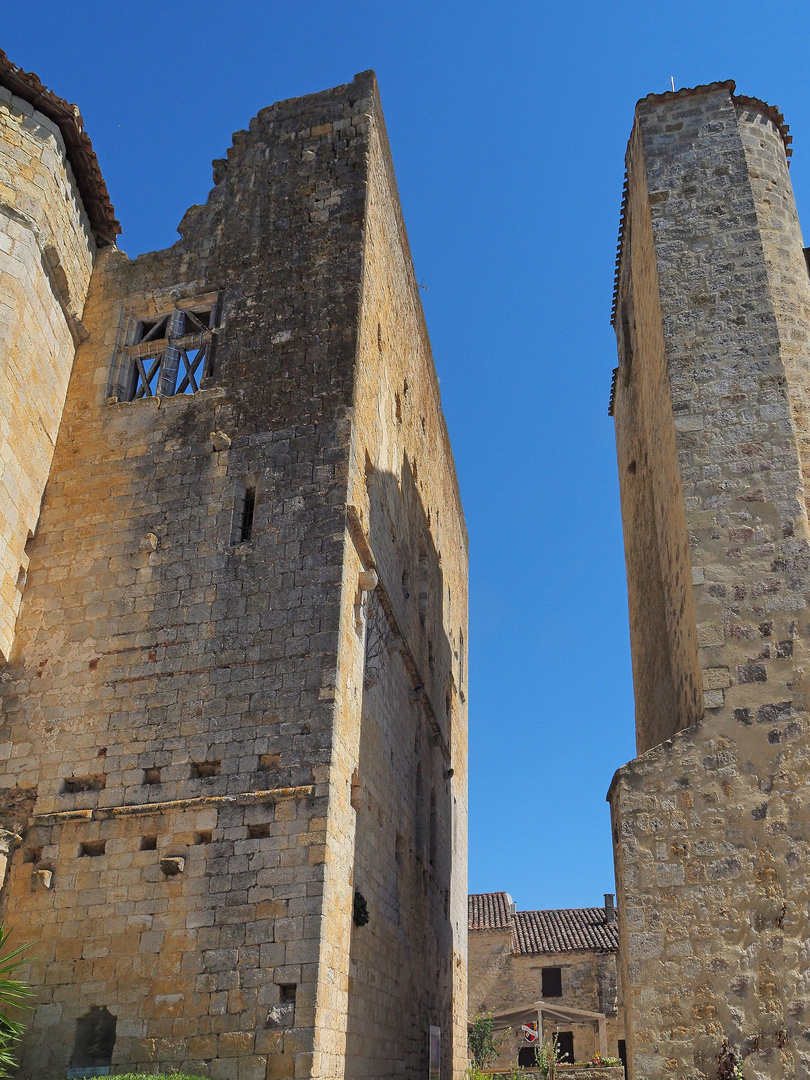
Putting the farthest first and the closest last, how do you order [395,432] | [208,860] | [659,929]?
1. [395,432]
2. [208,860]
3. [659,929]

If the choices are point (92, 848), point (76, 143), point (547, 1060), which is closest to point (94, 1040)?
point (92, 848)

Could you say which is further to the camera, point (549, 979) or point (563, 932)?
point (563, 932)

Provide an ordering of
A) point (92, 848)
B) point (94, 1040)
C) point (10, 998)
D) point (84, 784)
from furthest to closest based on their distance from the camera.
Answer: point (84, 784) < point (92, 848) < point (10, 998) < point (94, 1040)

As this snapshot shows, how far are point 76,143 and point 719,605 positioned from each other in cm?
929

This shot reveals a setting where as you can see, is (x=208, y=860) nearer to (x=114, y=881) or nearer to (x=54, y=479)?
(x=114, y=881)

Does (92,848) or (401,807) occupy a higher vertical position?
(401,807)

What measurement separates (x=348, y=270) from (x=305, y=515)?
323 centimetres

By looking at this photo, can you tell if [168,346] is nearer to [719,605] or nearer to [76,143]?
[76,143]

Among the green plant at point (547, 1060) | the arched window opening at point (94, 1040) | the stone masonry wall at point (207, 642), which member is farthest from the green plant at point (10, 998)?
the green plant at point (547, 1060)

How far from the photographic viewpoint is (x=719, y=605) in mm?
8594

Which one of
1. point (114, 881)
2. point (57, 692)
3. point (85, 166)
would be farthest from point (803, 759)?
point (85, 166)

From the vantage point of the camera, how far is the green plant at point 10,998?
7.62 meters

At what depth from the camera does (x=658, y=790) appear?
26.5ft

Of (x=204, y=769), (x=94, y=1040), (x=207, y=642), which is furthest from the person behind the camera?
(x=207, y=642)
